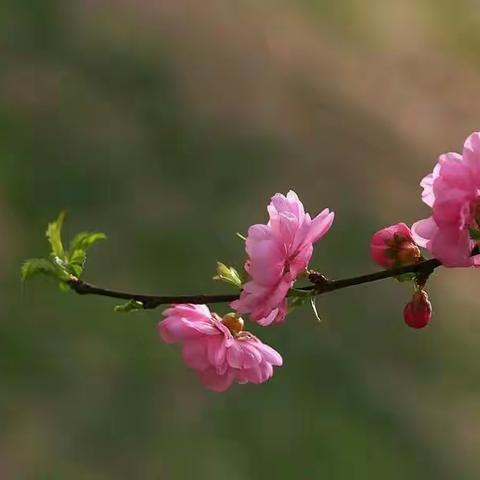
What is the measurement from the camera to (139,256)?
1943mm

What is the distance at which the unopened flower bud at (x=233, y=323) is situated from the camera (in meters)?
0.73

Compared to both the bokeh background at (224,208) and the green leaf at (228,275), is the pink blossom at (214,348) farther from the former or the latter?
the bokeh background at (224,208)

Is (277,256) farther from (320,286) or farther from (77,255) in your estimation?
(77,255)

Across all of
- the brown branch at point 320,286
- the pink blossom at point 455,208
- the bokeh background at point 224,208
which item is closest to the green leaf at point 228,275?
the brown branch at point 320,286

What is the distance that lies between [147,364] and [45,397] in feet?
0.66

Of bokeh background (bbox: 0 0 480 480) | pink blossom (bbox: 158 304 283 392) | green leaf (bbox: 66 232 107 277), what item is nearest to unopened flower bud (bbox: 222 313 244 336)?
pink blossom (bbox: 158 304 283 392)

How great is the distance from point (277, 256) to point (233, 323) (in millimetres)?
121

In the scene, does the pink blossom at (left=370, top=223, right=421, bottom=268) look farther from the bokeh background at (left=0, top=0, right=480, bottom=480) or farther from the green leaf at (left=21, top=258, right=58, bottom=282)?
the bokeh background at (left=0, top=0, right=480, bottom=480)

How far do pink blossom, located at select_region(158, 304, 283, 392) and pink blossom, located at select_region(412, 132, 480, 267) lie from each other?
17cm

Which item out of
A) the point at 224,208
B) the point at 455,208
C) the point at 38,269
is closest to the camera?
the point at 455,208

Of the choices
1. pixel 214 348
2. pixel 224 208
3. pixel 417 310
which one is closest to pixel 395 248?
pixel 417 310

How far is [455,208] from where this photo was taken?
→ 1.91 ft

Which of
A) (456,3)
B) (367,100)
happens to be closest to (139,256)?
(367,100)

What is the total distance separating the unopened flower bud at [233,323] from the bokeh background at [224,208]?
3.77 ft
